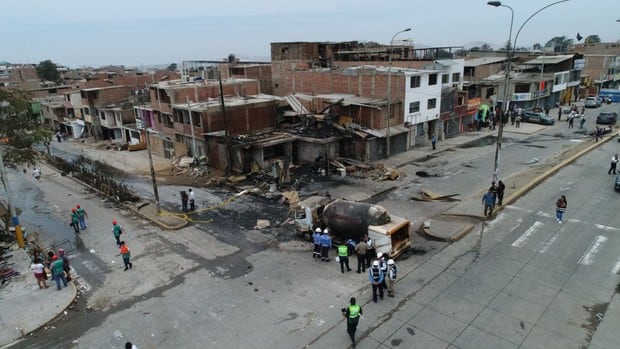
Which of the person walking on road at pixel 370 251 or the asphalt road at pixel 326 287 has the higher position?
the person walking on road at pixel 370 251

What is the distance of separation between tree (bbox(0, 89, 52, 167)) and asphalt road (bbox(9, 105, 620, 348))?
170 inches

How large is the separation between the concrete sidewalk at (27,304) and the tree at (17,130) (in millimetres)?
7423

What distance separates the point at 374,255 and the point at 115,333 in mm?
9774

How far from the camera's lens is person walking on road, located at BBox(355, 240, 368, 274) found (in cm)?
1564

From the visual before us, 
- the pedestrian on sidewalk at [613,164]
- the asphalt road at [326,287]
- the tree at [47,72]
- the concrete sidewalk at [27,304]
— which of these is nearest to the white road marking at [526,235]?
the asphalt road at [326,287]

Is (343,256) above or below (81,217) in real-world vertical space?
above

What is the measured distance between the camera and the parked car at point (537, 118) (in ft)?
155

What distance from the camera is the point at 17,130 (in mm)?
21312

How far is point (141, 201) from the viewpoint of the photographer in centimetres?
2564

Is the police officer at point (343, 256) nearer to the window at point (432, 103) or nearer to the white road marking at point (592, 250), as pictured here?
the white road marking at point (592, 250)

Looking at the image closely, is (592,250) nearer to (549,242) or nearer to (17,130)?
(549,242)

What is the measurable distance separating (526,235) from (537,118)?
116 ft

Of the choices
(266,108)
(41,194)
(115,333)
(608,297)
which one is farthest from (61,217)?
(608,297)

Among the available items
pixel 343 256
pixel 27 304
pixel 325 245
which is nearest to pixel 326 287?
pixel 343 256
